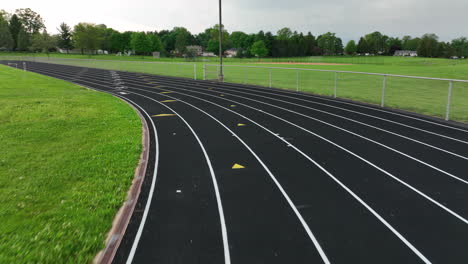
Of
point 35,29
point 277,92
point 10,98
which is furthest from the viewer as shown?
point 35,29

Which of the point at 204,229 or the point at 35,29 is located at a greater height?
the point at 35,29

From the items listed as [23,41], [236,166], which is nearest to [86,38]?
[23,41]

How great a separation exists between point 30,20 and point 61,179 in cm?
14645

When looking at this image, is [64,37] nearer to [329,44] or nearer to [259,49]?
[259,49]

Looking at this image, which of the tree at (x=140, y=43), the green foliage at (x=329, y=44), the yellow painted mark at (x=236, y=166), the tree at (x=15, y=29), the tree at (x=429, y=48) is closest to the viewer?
the yellow painted mark at (x=236, y=166)

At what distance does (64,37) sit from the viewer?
106m

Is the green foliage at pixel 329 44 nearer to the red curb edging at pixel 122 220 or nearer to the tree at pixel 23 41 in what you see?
the tree at pixel 23 41

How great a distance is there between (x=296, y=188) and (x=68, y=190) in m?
4.39

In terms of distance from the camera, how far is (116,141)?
8992 millimetres

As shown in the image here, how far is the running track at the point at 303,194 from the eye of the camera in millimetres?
4418

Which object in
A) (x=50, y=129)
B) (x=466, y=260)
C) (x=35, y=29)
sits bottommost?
(x=466, y=260)

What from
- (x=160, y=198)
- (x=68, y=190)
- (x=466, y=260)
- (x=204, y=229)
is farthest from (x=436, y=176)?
(x=68, y=190)

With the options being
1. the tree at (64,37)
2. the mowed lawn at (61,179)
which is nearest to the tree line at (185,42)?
the tree at (64,37)

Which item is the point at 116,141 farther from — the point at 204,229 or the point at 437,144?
the point at 437,144
